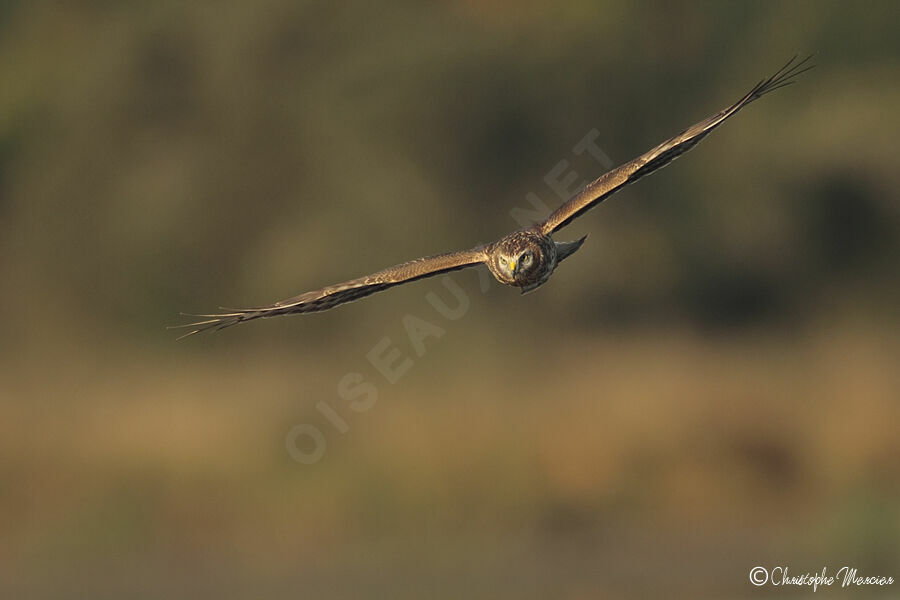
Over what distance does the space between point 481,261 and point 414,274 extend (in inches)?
Answer: 36.4

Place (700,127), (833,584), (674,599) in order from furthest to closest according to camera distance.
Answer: (674,599) < (833,584) < (700,127)

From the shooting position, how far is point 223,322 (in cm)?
1620

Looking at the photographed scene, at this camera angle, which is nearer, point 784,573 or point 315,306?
point 315,306

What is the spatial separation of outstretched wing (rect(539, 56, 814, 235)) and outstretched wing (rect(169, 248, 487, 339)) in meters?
1.33

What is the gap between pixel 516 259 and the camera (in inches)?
659

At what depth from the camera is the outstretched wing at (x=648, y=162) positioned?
612 inches

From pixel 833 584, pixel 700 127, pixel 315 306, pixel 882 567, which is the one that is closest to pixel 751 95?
pixel 700 127

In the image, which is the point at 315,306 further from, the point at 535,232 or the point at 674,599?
the point at 674,599

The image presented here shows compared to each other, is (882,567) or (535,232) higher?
(882,567)
